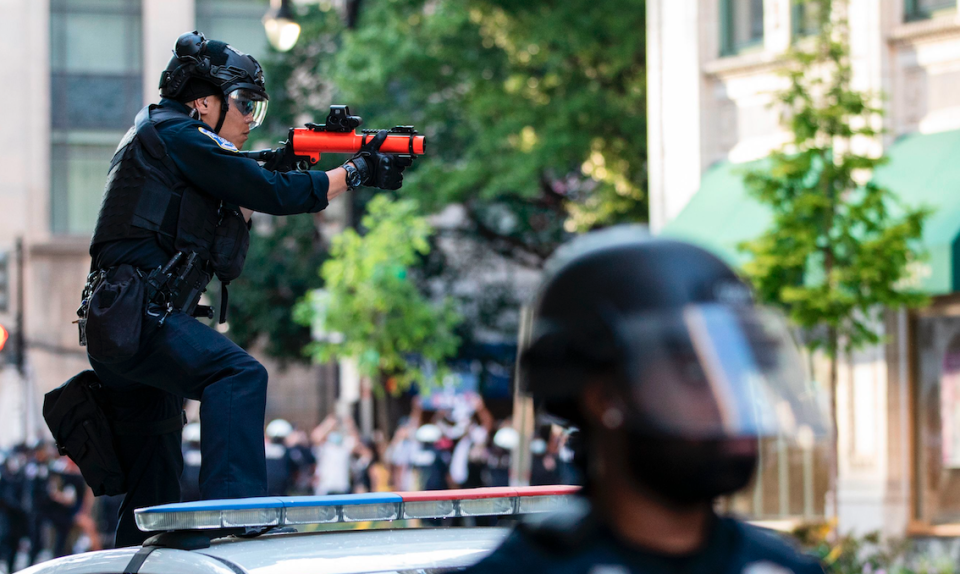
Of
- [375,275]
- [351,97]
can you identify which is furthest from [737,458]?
[351,97]

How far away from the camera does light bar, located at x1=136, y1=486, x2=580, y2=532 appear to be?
2.68m

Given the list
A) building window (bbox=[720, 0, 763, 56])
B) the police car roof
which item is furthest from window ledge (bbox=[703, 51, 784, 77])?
the police car roof

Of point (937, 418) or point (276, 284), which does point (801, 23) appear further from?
point (276, 284)

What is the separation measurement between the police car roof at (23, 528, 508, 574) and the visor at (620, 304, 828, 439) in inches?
43.4

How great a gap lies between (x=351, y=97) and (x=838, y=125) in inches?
484

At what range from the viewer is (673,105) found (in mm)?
16203

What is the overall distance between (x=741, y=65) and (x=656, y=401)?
14.3 metres

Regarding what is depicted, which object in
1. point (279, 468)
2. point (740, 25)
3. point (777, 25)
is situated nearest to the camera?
point (777, 25)

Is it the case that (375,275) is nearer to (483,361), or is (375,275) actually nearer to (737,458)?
(483,361)

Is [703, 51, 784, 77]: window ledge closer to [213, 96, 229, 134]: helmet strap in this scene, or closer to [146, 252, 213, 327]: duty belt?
[213, 96, 229, 134]: helmet strap

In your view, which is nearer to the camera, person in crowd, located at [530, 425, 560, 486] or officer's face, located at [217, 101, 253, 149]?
officer's face, located at [217, 101, 253, 149]

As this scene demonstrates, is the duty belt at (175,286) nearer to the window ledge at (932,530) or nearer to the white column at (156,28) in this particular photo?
the window ledge at (932,530)

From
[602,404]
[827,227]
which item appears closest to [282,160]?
[602,404]

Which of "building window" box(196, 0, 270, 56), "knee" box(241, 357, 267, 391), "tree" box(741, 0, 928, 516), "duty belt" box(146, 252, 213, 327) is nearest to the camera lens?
"knee" box(241, 357, 267, 391)
